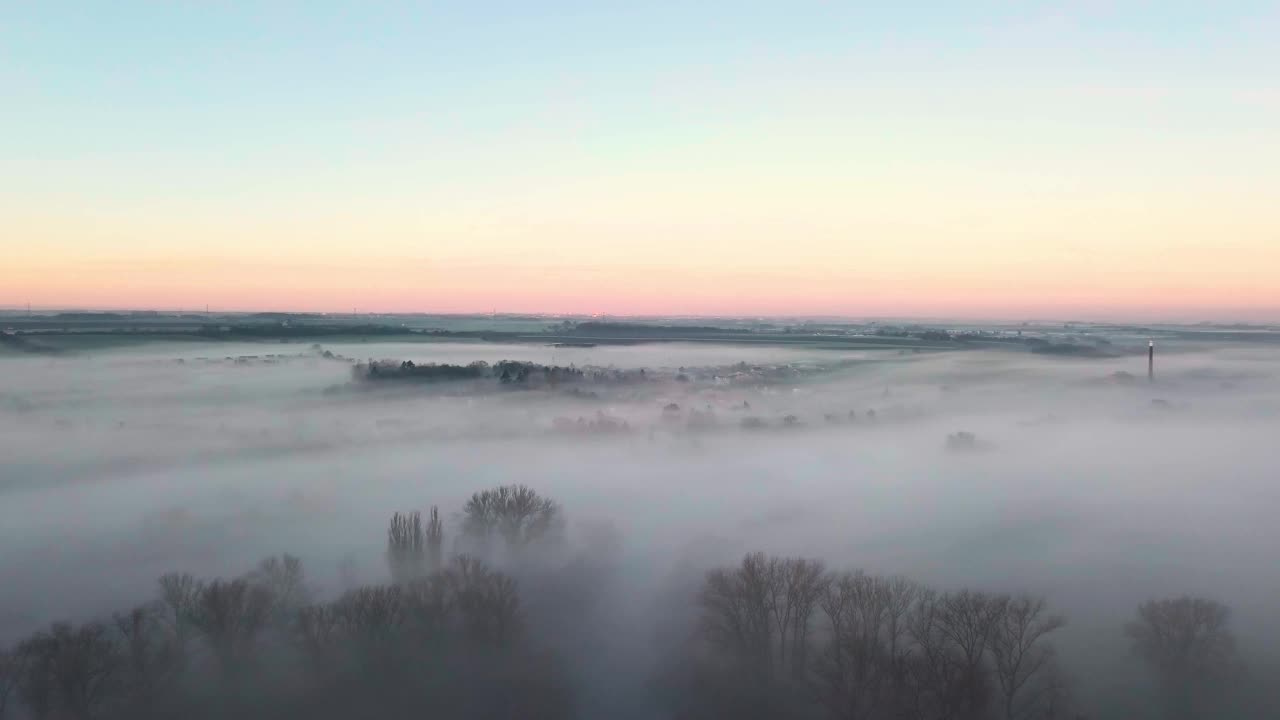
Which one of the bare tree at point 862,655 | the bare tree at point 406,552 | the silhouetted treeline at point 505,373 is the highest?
the silhouetted treeline at point 505,373

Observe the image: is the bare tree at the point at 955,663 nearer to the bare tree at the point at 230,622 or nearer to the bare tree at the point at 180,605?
the bare tree at the point at 230,622

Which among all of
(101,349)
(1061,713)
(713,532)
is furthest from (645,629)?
(101,349)

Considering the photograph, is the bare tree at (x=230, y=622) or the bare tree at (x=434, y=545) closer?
the bare tree at (x=230, y=622)

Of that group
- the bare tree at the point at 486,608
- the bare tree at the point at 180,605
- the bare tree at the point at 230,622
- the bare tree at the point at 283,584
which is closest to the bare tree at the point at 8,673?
the bare tree at the point at 180,605

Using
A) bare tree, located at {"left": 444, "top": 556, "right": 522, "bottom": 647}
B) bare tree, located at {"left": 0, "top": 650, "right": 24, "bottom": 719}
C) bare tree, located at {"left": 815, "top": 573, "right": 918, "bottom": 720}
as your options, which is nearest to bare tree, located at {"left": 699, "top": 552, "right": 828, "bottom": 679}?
bare tree, located at {"left": 815, "top": 573, "right": 918, "bottom": 720}

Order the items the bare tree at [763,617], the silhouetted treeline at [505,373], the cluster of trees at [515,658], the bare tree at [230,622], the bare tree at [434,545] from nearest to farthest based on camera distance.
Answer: the cluster of trees at [515,658] < the bare tree at [230,622] < the bare tree at [763,617] < the bare tree at [434,545] < the silhouetted treeline at [505,373]

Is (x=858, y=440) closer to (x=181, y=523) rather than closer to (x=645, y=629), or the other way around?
(x=645, y=629)
